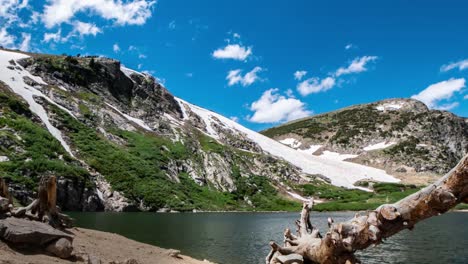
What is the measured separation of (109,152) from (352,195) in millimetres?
102563

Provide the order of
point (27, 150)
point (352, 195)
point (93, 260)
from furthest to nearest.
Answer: point (352, 195), point (27, 150), point (93, 260)

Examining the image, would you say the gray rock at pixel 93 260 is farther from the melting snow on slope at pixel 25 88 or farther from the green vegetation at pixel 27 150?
the melting snow on slope at pixel 25 88

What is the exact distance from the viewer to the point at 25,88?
474 ft

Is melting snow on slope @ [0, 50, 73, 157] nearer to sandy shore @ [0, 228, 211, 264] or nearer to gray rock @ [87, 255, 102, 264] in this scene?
sandy shore @ [0, 228, 211, 264]

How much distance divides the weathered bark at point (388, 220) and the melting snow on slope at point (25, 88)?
12018cm

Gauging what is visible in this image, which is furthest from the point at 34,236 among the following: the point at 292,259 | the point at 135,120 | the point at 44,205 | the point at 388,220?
the point at 135,120

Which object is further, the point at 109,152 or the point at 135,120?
the point at 135,120

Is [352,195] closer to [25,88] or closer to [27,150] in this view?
[27,150]

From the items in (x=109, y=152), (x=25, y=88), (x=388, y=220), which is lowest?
(x=388, y=220)

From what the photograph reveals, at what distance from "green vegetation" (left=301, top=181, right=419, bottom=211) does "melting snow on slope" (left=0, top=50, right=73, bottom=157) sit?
92212 mm

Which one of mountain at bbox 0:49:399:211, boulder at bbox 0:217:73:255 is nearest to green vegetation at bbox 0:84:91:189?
mountain at bbox 0:49:399:211

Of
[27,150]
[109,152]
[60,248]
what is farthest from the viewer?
[109,152]

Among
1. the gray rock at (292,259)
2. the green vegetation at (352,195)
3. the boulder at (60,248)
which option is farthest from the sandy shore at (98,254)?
the green vegetation at (352,195)

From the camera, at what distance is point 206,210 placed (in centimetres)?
13062
